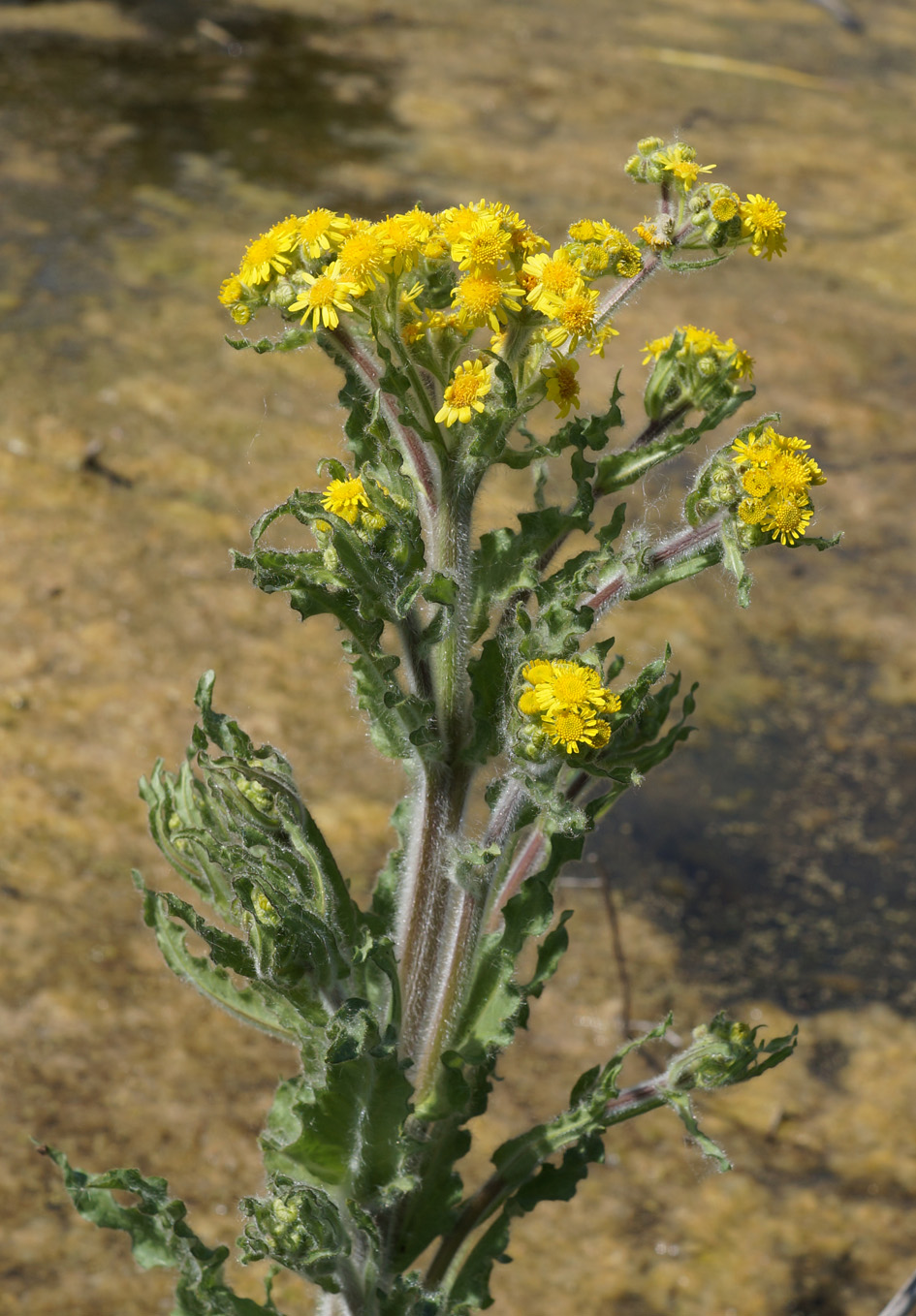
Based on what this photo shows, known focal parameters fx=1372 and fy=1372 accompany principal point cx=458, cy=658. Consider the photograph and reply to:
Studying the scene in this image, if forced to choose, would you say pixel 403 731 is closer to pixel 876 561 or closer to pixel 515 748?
pixel 515 748

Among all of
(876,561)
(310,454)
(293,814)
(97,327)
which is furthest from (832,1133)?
(97,327)

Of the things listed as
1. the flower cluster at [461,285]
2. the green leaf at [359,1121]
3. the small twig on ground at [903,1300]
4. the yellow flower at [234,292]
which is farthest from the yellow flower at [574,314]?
the small twig on ground at [903,1300]

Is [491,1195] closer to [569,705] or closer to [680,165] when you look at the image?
[569,705]

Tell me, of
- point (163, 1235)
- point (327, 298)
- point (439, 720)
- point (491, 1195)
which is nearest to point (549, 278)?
point (327, 298)

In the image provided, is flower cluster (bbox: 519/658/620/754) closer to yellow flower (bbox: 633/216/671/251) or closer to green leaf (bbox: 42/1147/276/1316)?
yellow flower (bbox: 633/216/671/251)

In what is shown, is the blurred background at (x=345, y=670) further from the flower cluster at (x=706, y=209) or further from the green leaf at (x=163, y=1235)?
the flower cluster at (x=706, y=209)

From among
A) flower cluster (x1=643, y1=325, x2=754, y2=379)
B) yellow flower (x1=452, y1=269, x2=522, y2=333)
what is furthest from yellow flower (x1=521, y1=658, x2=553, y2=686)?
flower cluster (x1=643, y1=325, x2=754, y2=379)
